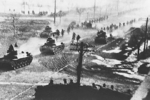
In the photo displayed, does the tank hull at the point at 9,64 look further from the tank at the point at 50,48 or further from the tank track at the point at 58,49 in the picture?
the tank track at the point at 58,49

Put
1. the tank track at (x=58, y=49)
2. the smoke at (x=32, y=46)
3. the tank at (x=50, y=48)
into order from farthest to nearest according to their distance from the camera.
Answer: the smoke at (x=32, y=46)
the tank track at (x=58, y=49)
the tank at (x=50, y=48)

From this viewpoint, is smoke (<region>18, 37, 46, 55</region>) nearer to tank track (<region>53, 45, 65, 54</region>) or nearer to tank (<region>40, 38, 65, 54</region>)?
tank (<region>40, 38, 65, 54</region>)

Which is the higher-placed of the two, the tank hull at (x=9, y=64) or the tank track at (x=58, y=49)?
the tank track at (x=58, y=49)

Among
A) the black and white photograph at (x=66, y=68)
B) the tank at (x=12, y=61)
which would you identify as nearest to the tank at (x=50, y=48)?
the black and white photograph at (x=66, y=68)

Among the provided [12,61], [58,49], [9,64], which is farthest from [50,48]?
[9,64]

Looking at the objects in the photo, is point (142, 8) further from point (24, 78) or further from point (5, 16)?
point (24, 78)

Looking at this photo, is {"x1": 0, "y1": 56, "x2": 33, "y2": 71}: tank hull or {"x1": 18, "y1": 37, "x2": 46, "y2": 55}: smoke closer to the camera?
{"x1": 0, "y1": 56, "x2": 33, "y2": 71}: tank hull

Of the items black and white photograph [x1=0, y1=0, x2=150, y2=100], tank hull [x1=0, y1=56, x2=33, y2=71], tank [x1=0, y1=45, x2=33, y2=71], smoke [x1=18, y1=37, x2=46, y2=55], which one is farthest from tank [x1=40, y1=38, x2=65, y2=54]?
tank hull [x1=0, y1=56, x2=33, y2=71]

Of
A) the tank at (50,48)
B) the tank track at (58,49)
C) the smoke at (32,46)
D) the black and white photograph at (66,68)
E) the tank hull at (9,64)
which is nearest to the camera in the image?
the black and white photograph at (66,68)
